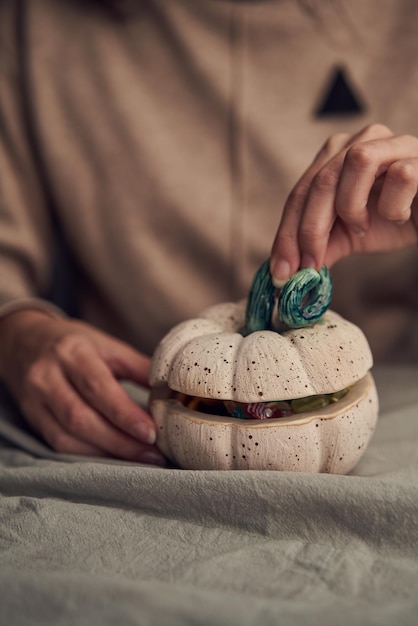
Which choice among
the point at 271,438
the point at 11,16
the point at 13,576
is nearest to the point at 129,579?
the point at 13,576

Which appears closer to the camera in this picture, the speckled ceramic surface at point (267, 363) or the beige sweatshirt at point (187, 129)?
the speckled ceramic surface at point (267, 363)

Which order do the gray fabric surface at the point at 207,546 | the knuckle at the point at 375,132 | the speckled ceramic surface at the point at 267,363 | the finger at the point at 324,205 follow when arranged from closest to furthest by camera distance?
the gray fabric surface at the point at 207,546
the speckled ceramic surface at the point at 267,363
the finger at the point at 324,205
the knuckle at the point at 375,132

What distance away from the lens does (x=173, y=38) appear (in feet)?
4.20

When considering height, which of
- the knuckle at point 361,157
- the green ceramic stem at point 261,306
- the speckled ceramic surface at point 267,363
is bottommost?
the speckled ceramic surface at point 267,363

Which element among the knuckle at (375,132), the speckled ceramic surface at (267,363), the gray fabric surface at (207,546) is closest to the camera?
the gray fabric surface at (207,546)

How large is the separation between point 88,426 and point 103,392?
1.8 inches

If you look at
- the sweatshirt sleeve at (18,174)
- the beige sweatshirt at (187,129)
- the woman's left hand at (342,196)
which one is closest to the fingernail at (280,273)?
the woman's left hand at (342,196)

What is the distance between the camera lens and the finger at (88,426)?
0.79 meters

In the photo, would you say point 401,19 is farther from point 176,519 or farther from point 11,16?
point 176,519

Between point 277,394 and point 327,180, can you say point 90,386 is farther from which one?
point 327,180

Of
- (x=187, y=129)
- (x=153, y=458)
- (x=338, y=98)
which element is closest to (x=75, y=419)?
(x=153, y=458)

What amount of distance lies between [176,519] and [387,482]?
21 cm

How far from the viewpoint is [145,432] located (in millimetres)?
750

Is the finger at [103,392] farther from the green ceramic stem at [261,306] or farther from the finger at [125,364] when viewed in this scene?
the green ceramic stem at [261,306]
